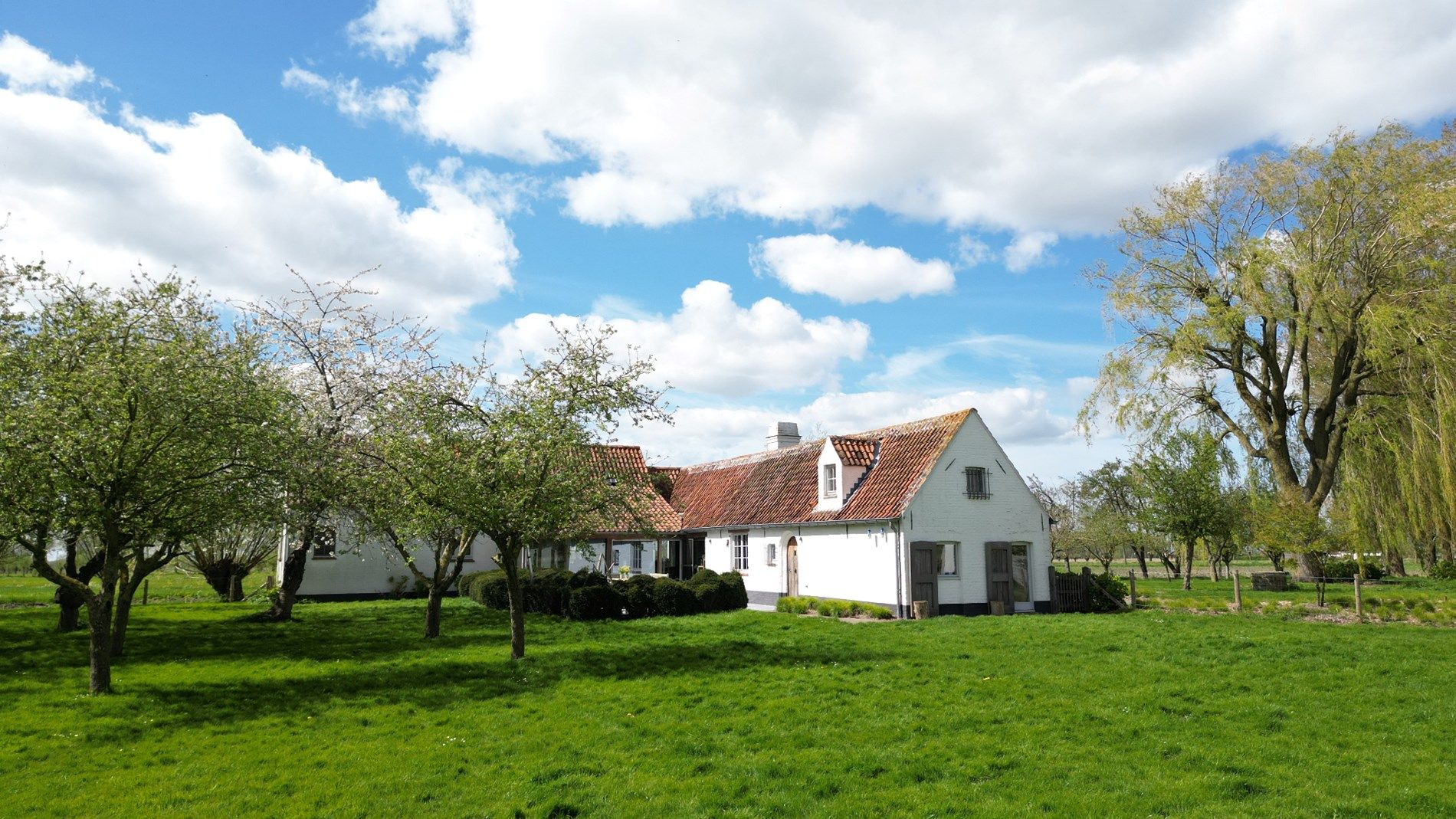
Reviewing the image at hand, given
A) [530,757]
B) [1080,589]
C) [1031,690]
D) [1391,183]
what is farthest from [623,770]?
[1391,183]

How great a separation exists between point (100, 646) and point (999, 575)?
21705 millimetres

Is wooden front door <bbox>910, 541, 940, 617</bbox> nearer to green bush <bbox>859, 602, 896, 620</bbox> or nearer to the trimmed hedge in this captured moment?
green bush <bbox>859, 602, 896, 620</bbox>

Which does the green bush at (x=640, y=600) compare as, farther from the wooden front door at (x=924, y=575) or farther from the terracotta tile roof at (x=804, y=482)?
the wooden front door at (x=924, y=575)

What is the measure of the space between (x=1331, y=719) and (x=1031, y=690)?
11.9 feet

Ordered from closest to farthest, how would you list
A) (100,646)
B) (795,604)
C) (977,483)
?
(100,646)
(795,604)
(977,483)

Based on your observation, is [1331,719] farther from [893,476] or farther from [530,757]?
[893,476]

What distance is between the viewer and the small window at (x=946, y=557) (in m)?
24.5

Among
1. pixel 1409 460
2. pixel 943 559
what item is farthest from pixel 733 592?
pixel 1409 460

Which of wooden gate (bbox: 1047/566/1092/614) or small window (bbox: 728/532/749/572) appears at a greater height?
small window (bbox: 728/532/749/572)

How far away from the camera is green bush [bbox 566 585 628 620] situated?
23.7m

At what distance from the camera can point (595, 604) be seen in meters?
23.8

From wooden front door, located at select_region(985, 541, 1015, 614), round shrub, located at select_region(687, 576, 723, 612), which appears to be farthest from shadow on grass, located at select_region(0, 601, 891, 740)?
wooden front door, located at select_region(985, 541, 1015, 614)

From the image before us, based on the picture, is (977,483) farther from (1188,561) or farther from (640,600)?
(1188,561)

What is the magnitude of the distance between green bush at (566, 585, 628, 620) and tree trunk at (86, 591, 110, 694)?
1207 centimetres
